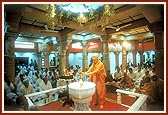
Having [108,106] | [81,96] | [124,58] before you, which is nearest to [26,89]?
[81,96]

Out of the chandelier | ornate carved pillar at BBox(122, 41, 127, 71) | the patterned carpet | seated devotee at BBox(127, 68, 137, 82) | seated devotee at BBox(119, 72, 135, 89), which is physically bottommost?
the patterned carpet

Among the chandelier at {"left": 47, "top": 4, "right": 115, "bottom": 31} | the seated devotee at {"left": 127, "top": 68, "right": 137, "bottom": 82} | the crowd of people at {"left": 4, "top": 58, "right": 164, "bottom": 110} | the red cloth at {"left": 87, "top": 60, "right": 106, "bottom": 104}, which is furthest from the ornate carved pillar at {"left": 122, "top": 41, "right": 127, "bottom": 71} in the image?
the chandelier at {"left": 47, "top": 4, "right": 115, "bottom": 31}

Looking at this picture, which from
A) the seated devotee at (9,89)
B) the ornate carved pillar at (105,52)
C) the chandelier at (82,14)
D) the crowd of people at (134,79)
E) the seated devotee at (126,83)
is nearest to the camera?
the seated devotee at (9,89)

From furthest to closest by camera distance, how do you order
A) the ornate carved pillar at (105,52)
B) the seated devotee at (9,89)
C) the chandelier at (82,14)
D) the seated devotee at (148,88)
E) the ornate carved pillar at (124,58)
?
the ornate carved pillar at (124,58) < the ornate carved pillar at (105,52) < the seated devotee at (148,88) < the chandelier at (82,14) < the seated devotee at (9,89)

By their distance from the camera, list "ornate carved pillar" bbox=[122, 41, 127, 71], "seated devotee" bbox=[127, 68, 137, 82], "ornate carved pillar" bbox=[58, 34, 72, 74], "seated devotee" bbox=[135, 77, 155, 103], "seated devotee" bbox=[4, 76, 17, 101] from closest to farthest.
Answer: "seated devotee" bbox=[4, 76, 17, 101] → "seated devotee" bbox=[135, 77, 155, 103] → "ornate carved pillar" bbox=[58, 34, 72, 74] → "ornate carved pillar" bbox=[122, 41, 127, 71] → "seated devotee" bbox=[127, 68, 137, 82]

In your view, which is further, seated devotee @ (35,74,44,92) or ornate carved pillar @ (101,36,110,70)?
ornate carved pillar @ (101,36,110,70)

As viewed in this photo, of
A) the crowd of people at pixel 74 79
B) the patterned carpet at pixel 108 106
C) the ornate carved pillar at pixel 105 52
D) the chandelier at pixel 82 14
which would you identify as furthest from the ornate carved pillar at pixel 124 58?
the chandelier at pixel 82 14

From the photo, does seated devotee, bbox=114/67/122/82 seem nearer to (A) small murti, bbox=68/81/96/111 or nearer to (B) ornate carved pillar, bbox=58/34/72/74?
(B) ornate carved pillar, bbox=58/34/72/74

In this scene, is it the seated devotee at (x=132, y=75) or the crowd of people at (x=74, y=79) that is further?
the seated devotee at (x=132, y=75)

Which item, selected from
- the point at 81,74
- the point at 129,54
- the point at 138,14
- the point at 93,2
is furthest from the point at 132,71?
the point at 93,2

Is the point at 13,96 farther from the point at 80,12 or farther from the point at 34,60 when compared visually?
the point at 80,12

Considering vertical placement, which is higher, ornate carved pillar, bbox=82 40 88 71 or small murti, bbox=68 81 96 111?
ornate carved pillar, bbox=82 40 88 71

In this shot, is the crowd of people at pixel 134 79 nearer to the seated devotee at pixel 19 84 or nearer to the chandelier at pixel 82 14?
the chandelier at pixel 82 14

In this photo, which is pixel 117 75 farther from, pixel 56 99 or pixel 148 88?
pixel 56 99
